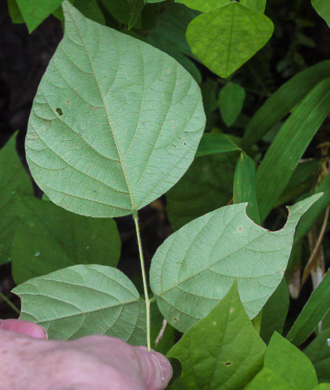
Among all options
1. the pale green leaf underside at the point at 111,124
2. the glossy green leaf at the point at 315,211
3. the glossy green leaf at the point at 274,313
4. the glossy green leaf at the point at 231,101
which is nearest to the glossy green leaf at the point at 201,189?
the glossy green leaf at the point at 231,101

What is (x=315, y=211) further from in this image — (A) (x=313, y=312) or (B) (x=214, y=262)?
(B) (x=214, y=262)

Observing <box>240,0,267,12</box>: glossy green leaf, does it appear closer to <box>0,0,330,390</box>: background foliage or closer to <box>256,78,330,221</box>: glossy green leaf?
<box>0,0,330,390</box>: background foliage

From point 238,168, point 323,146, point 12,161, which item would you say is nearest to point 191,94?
point 238,168

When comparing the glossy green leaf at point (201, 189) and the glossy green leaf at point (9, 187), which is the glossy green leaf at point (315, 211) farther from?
the glossy green leaf at point (9, 187)

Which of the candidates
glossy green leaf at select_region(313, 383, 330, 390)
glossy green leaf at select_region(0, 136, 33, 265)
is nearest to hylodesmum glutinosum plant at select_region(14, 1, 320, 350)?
glossy green leaf at select_region(313, 383, 330, 390)

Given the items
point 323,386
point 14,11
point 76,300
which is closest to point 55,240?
point 76,300

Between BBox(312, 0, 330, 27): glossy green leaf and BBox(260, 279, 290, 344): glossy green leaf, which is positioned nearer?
BBox(312, 0, 330, 27): glossy green leaf
